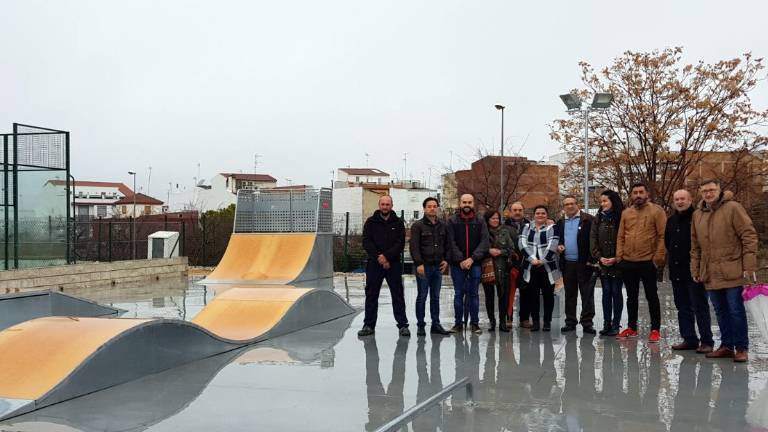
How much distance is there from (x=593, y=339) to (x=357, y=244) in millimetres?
15867

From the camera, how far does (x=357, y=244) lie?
23.7 metres

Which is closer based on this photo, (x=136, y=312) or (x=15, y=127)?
(x=136, y=312)

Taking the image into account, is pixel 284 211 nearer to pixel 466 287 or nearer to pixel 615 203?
pixel 466 287

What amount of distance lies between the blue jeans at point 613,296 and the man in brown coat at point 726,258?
1.28 meters

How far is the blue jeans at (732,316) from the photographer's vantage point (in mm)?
6707

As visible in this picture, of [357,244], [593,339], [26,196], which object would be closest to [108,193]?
[357,244]

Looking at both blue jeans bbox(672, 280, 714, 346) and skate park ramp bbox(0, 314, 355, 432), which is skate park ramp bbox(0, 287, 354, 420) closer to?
skate park ramp bbox(0, 314, 355, 432)

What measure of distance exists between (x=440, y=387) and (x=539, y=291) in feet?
11.4

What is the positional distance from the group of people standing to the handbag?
0.01 metres

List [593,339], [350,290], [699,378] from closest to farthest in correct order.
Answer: [699,378] → [593,339] → [350,290]

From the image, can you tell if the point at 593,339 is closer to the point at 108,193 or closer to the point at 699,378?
the point at 699,378

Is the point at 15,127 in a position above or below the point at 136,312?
above

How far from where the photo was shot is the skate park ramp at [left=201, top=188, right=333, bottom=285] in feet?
53.4

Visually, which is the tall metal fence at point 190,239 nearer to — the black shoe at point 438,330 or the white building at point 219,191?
the black shoe at point 438,330
